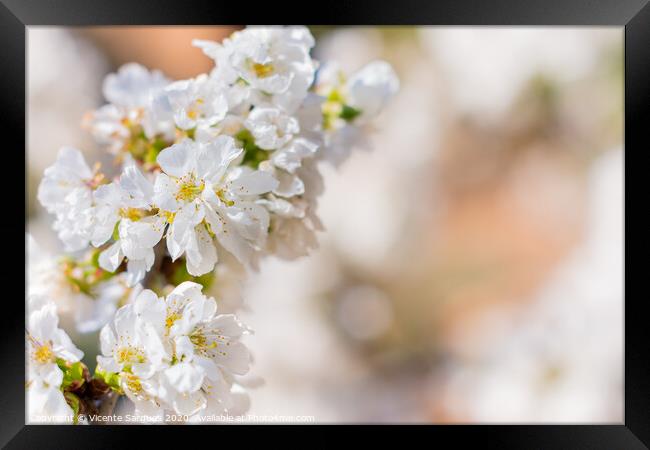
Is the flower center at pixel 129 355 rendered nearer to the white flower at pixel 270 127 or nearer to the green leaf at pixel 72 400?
the green leaf at pixel 72 400

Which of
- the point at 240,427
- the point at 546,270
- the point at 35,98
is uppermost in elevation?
the point at 35,98

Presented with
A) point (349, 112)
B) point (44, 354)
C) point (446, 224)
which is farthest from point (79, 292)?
point (446, 224)

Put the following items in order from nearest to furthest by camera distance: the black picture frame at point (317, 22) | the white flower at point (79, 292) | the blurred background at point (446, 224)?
1. the white flower at point (79, 292)
2. the black picture frame at point (317, 22)
3. the blurred background at point (446, 224)

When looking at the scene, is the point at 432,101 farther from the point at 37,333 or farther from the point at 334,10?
the point at 37,333

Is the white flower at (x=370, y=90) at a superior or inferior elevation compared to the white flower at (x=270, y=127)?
superior

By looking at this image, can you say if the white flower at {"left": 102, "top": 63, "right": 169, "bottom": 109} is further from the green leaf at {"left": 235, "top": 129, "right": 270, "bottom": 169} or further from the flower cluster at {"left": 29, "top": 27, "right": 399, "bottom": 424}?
the green leaf at {"left": 235, "top": 129, "right": 270, "bottom": 169}

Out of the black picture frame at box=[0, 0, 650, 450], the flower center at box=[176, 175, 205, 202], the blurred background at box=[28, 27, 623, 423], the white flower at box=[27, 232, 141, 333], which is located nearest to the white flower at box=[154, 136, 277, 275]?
the flower center at box=[176, 175, 205, 202]

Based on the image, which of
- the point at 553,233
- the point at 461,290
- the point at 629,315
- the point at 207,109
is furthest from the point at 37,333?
the point at 553,233

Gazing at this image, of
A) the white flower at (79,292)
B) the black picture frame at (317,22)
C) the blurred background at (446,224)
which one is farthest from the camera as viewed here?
the blurred background at (446,224)

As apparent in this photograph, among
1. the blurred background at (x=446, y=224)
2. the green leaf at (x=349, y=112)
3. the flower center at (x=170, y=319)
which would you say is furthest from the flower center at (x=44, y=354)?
the blurred background at (x=446, y=224)
